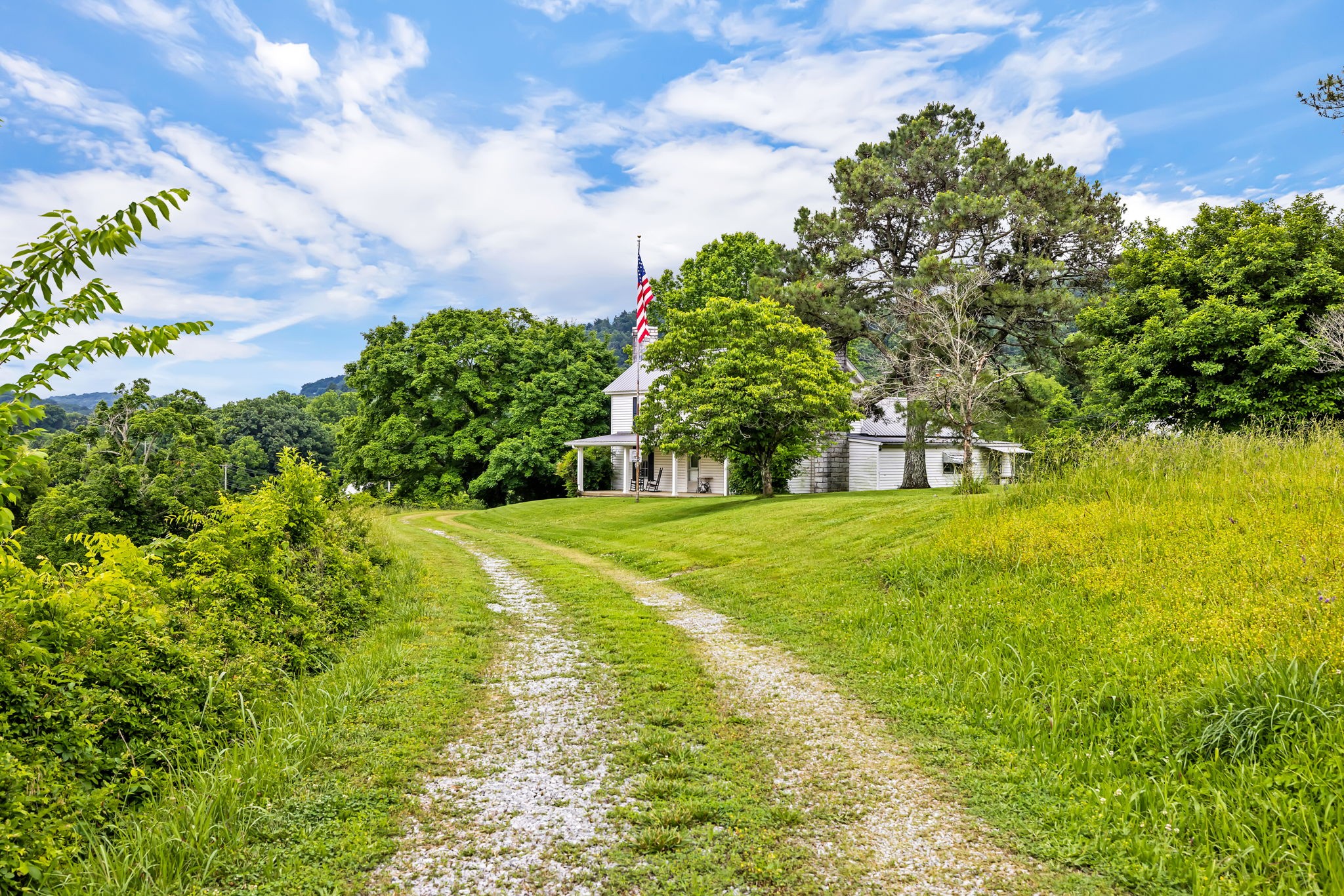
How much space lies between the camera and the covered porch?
3256 centimetres

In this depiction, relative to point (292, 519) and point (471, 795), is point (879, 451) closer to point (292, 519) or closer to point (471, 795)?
point (292, 519)

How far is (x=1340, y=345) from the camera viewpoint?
14.6 m

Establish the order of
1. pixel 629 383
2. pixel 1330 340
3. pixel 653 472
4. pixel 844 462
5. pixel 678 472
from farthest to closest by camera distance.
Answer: pixel 629 383 → pixel 653 472 → pixel 678 472 → pixel 844 462 → pixel 1330 340

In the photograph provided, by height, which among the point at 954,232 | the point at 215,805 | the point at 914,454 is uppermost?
the point at 954,232

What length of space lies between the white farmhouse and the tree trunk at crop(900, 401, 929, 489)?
4.86ft

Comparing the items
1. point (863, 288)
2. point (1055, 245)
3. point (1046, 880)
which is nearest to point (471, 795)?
point (1046, 880)

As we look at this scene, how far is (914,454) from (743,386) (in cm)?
1003

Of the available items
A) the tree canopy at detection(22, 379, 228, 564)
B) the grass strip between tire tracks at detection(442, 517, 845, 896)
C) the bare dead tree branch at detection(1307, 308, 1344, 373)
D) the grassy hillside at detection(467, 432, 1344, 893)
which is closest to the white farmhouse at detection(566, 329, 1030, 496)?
the bare dead tree branch at detection(1307, 308, 1344, 373)

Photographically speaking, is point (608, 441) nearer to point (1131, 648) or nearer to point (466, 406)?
point (466, 406)

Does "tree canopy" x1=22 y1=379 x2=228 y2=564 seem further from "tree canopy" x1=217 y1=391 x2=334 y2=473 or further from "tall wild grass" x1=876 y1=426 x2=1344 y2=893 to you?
"tree canopy" x1=217 y1=391 x2=334 y2=473

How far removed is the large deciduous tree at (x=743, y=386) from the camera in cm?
2095

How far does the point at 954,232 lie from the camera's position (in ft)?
80.5

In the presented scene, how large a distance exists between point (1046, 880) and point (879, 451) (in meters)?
29.3

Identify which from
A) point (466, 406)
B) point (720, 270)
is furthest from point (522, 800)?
point (720, 270)
